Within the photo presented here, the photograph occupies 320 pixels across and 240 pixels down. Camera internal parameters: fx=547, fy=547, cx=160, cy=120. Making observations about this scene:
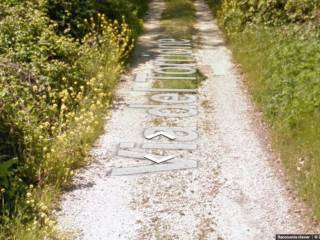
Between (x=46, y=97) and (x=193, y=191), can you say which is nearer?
(x=193, y=191)

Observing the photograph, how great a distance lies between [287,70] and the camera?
27.4 feet

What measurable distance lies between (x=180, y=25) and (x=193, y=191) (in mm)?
10304

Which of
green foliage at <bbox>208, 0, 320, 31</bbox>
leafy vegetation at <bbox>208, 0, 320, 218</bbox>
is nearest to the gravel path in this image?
leafy vegetation at <bbox>208, 0, 320, 218</bbox>

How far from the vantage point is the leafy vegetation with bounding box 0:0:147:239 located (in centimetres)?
535

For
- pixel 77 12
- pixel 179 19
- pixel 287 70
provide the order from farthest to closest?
pixel 179 19
pixel 77 12
pixel 287 70

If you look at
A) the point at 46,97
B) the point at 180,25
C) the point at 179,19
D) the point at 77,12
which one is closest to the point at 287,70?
the point at 46,97

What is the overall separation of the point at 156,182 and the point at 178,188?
297 mm

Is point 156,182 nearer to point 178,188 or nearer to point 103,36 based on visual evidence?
point 178,188

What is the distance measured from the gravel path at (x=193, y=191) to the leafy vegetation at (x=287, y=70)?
29 cm

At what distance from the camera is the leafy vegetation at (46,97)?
535 cm

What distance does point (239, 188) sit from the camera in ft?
19.7

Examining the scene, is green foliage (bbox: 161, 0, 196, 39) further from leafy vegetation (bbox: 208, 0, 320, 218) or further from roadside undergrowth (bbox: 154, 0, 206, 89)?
leafy vegetation (bbox: 208, 0, 320, 218)

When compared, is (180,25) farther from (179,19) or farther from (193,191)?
(193,191)

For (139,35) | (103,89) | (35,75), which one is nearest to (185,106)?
(103,89)
